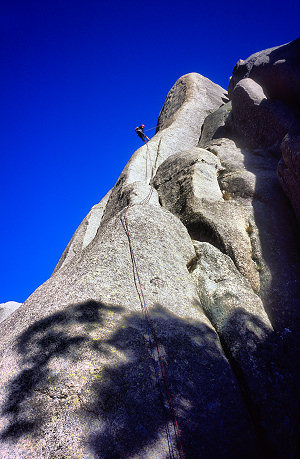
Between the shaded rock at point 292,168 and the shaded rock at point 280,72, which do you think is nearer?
the shaded rock at point 292,168

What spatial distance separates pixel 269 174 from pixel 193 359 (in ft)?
24.6

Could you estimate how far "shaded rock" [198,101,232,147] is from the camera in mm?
14047

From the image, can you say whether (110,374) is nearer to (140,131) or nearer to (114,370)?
(114,370)

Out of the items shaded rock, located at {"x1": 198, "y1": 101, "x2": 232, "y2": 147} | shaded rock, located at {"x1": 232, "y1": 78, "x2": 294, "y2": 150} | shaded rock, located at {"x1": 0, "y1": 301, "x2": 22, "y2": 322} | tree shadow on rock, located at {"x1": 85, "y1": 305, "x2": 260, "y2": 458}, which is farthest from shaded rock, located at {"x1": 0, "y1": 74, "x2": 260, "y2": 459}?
shaded rock, located at {"x1": 198, "y1": 101, "x2": 232, "y2": 147}

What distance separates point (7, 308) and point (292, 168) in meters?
15.1

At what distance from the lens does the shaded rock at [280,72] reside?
35.3 ft

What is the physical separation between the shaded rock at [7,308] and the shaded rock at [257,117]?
48.3ft

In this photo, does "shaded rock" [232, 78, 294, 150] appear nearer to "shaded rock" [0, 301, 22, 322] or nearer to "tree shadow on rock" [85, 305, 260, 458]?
"tree shadow on rock" [85, 305, 260, 458]

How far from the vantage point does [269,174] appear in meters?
9.55

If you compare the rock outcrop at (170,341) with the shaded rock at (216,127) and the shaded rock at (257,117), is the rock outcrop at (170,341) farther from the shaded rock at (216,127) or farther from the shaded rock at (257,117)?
the shaded rock at (216,127)

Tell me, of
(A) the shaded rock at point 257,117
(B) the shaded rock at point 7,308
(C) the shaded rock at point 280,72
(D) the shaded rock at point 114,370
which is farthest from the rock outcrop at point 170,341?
(B) the shaded rock at point 7,308

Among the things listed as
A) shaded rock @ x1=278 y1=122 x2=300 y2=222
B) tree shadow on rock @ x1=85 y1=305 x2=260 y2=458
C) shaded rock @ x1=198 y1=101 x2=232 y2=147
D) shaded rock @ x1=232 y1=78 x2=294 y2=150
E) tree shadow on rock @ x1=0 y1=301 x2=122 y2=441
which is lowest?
tree shadow on rock @ x1=85 y1=305 x2=260 y2=458

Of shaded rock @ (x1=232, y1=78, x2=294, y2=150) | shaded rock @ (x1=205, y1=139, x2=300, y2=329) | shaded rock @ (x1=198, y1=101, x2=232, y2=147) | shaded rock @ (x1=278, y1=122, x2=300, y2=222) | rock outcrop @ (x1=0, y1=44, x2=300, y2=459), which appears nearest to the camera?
rock outcrop @ (x1=0, y1=44, x2=300, y2=459)

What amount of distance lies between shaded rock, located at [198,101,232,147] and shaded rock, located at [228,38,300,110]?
89.6 inches
